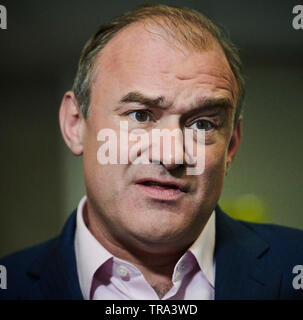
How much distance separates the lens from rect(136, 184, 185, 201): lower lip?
1.22 metres

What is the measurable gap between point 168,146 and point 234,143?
26 cm

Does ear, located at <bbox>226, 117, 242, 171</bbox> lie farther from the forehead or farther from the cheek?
the forehead

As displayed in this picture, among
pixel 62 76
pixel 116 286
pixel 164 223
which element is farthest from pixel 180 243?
pixel 62 76

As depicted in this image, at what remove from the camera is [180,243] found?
129 cm


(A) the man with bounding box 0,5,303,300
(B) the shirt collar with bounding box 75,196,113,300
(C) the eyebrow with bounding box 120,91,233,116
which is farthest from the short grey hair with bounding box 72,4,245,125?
(B) the shirt collar with bounding box 75,196,113,300

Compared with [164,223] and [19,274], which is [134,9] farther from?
[19,274]

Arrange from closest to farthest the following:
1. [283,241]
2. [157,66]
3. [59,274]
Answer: [157,66]
[59,274]
[283,241]

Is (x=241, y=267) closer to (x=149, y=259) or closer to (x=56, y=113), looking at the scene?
(x=149, y=259)

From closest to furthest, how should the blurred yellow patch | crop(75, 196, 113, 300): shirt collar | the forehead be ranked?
the forehead < crop(75, 196, 113, 300): shirt collar < the blurred yellow patch

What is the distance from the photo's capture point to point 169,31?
1231 mm

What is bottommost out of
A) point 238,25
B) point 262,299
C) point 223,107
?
point 262,299

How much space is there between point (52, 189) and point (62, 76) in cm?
32

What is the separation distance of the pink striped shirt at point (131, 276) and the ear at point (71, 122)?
250mm

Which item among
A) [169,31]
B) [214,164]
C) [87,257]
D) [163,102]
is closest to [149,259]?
[87,257]
